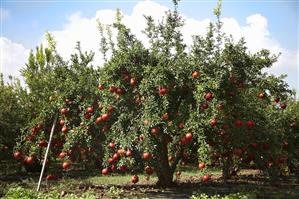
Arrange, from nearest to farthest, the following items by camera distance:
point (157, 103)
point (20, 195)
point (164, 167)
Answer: point (20, 195) → point (157, 103) → point (164, 167)

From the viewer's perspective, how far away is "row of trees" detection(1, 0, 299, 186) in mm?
9141

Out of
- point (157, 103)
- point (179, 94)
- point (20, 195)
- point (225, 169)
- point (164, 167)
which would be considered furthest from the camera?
point (225, 169)

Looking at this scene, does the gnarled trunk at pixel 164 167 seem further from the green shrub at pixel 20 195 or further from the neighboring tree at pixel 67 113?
the green shrub at pixel 20 195

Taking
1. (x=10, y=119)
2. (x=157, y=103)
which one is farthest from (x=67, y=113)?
(x=10, y=119)

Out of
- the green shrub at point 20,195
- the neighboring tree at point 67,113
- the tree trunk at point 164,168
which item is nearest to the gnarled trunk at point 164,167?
the tree trunk at point 164,168

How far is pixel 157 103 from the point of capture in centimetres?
930

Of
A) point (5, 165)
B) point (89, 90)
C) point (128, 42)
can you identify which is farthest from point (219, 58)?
point (5, 165)

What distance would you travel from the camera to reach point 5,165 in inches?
681

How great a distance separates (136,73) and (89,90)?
1.42 meters

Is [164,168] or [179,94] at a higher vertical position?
[179,94]

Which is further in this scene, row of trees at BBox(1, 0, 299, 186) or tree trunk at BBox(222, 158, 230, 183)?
tree trunk at BBox(222, 158, 230, 183)

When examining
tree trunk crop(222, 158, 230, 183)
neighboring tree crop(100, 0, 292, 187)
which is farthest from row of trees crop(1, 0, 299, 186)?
tree trunk crop(222, 158, 230, 183)

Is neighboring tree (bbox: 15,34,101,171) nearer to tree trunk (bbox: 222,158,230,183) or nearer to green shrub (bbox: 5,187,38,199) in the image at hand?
green shrub (bbox: 5,187,38,199)

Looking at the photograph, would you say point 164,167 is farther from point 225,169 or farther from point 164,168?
point 225,169
